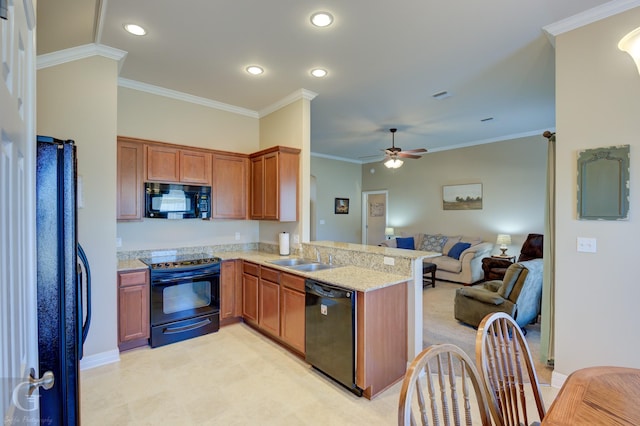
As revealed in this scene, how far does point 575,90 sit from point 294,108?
9.55ft

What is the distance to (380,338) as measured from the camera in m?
2.57

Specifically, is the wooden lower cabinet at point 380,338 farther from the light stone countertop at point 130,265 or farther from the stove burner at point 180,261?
the light stone countertop at point 130,265

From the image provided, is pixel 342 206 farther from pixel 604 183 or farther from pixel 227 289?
pixel 604 183

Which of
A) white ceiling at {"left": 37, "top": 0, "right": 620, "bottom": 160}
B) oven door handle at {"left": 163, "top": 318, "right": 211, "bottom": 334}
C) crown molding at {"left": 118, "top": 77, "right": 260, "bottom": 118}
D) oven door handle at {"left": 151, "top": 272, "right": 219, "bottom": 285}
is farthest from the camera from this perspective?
crown molding at {"left": 118, "top": 77, "right": 260, "bottom": 118}

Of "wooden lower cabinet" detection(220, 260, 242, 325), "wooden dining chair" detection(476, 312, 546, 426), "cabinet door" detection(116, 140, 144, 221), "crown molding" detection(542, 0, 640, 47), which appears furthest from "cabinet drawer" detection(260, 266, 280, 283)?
"crown molding" detection(542, 0, 640, 47)

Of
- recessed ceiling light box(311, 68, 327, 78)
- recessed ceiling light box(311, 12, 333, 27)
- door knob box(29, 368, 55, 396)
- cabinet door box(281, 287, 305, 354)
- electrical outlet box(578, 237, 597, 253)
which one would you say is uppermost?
recessed ceiling light box(311, 12, 333, 27)

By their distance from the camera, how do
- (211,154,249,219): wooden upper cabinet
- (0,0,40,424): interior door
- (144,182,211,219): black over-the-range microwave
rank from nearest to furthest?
1. (0,0,40,424): interior door
2. (144,182,211,219): black over-the-range microwave
3. (211,154,249,219): wooden upper cabinet

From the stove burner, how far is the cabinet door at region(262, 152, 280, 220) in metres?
0.86

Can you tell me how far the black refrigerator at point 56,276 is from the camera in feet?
3.74

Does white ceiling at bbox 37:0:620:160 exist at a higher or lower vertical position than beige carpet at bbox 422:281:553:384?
higher

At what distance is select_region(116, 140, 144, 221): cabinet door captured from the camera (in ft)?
11.1

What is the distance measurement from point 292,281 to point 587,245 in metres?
2.50

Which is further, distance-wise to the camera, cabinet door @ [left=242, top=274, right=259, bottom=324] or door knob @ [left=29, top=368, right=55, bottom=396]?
cabinet door @ [left=242, top=274, right=259, bottom=324]

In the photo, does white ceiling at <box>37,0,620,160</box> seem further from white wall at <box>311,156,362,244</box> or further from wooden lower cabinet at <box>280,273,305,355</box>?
white wall at <box>311,156,362,244</box>
